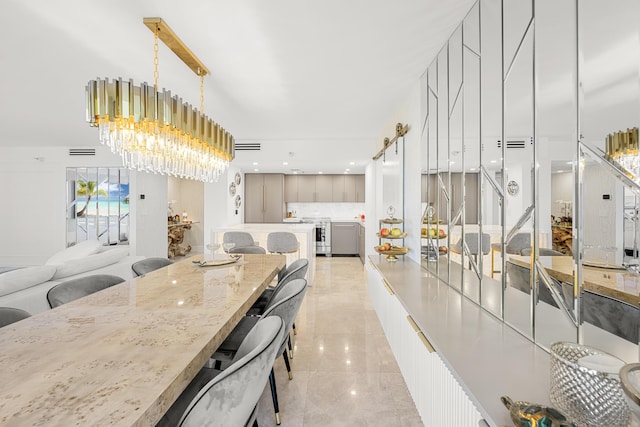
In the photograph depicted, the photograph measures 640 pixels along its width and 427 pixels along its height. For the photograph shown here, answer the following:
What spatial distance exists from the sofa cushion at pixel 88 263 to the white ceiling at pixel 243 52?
1.72m

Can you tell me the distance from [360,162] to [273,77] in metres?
3.26

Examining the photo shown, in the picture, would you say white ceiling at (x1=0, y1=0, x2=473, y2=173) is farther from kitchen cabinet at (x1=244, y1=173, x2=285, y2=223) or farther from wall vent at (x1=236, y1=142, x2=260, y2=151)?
kitchen cabinet at (x1=244, y1=173, x2=285, y2=223)

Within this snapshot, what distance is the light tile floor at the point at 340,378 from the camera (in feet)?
6.27

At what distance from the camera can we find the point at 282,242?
4598 millimetres

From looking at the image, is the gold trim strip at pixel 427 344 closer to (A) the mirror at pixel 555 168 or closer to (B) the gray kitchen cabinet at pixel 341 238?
(A) the mirror at pixel 555 168

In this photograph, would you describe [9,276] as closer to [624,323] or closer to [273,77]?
→ [273,77]

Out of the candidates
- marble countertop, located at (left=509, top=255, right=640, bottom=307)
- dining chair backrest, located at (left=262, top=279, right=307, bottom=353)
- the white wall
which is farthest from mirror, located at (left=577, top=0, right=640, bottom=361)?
the white wall

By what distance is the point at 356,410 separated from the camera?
197cm

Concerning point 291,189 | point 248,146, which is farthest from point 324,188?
point 248,146

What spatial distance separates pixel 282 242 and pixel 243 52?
2.78 m

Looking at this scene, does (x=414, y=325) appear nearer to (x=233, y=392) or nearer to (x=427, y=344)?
(x=427, y=344)

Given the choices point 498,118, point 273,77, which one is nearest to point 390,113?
point 273,77

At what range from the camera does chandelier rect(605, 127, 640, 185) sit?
2.59 feet

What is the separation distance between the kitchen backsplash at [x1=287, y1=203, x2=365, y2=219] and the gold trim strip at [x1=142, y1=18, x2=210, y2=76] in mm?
5834
